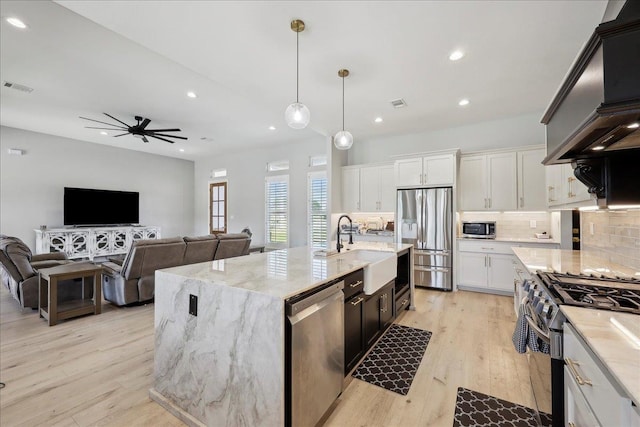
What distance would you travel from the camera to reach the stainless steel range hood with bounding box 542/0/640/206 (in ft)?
3.18

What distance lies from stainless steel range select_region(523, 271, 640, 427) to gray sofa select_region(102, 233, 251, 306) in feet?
13.4

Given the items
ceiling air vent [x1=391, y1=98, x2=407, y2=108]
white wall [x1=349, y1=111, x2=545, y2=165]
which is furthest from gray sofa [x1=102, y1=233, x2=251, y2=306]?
white wall [x1=349, y1=111, x2=545, y2=165]

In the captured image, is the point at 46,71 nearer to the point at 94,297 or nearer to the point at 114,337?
the point at 94,297

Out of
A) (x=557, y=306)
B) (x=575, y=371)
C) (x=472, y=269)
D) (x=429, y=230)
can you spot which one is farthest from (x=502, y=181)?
(x=575, y=371)

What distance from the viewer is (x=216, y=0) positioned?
2105 mm

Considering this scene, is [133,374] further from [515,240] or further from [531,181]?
[531,181]

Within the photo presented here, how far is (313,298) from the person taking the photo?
160cm

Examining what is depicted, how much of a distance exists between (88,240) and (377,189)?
23.1 ft

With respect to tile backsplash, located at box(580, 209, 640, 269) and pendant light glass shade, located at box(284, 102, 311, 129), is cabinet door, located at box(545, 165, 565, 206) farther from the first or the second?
pendant light glass shade, located at box(284, 102, 311, 129)

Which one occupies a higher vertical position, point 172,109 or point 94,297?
point 172,109

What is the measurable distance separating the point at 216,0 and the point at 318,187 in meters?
4.96

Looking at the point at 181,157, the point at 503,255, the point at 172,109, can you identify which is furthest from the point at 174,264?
the point at 181,157

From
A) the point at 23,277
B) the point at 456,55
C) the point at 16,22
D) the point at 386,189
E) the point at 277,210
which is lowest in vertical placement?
the point at 23,277

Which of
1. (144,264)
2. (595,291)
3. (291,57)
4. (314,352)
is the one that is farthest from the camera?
(144,264)
